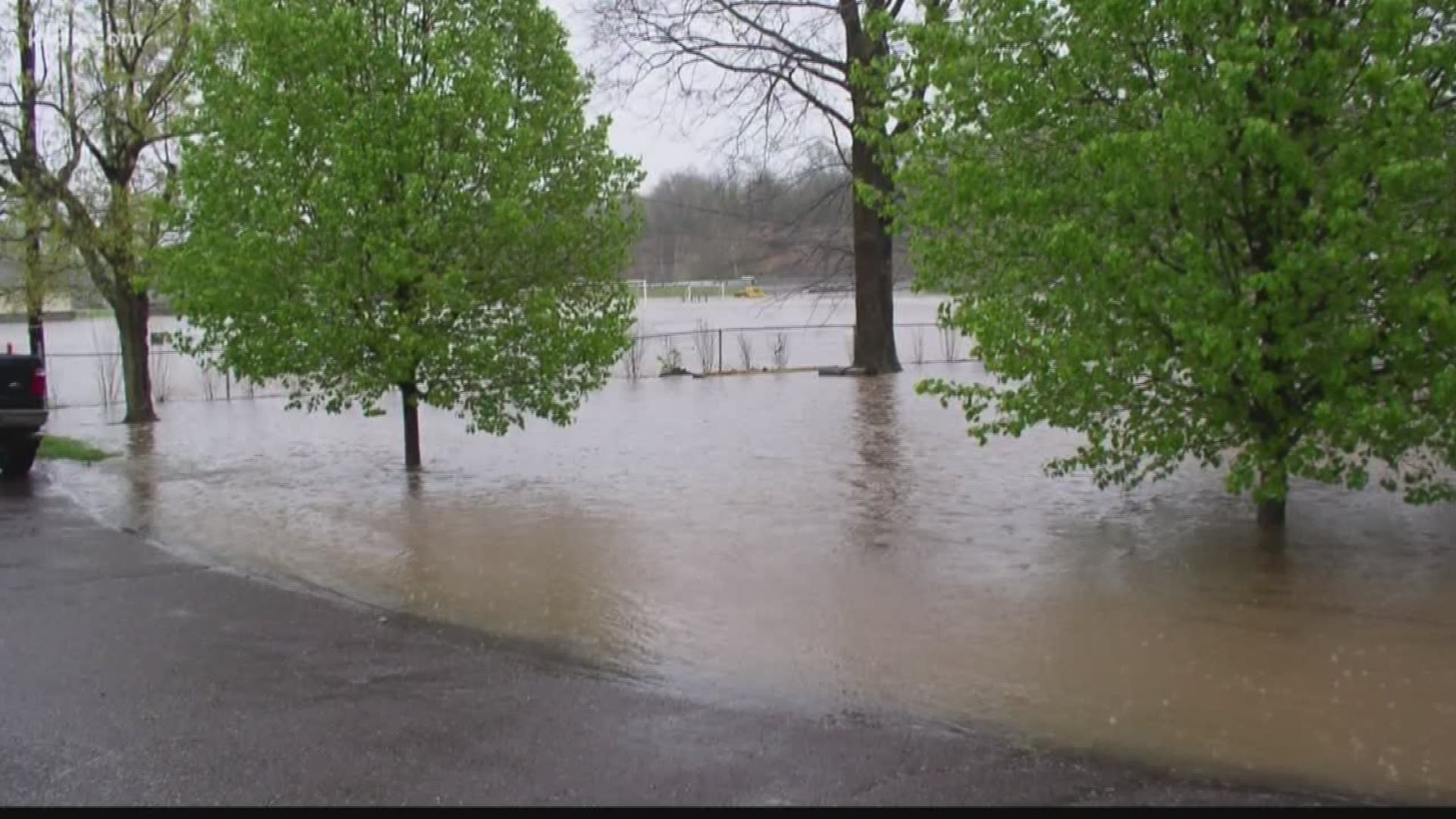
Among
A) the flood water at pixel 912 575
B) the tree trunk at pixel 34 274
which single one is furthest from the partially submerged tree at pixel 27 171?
the flood water at pixel 912 575

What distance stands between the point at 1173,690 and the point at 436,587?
465cm

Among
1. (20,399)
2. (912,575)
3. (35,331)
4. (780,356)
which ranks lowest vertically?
(912,575)

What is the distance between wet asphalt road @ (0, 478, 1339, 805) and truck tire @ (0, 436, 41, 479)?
7459 millimetres

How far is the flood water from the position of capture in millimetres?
5836

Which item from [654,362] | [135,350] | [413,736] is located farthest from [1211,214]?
[654,362]

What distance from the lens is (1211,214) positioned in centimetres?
766

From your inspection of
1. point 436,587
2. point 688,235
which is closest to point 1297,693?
point 436,587

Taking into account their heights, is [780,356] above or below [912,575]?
above

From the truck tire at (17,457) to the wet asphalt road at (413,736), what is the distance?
7.46 meters

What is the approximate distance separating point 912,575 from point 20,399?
1002 cm

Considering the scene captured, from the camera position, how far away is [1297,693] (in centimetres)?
595

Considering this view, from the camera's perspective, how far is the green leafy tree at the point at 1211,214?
7133mm

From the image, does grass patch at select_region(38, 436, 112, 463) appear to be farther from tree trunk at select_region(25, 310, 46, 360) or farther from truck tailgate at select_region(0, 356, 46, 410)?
tree trunk at select_region(25, 310, 46, 360)

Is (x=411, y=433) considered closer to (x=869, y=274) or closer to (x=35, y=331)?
(x=35, y=331)
